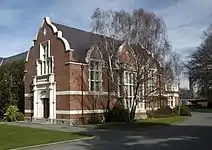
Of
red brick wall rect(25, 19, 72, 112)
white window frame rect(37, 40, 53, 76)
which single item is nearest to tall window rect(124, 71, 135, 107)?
red brick wall rect(25, 19, 72, 112)

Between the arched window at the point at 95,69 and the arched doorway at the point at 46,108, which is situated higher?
the arched window at the point at 95,69

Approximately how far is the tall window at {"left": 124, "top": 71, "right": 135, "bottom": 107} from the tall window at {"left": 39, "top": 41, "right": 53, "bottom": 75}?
8.30 metres

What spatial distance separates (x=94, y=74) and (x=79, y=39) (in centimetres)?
489

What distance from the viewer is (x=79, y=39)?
3891cm

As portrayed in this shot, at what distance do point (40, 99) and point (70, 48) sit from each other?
282 inches

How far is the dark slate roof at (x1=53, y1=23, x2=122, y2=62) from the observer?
35.5 m

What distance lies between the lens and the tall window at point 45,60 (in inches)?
1481

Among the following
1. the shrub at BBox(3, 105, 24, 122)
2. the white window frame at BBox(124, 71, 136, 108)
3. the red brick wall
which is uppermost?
the red brick wall

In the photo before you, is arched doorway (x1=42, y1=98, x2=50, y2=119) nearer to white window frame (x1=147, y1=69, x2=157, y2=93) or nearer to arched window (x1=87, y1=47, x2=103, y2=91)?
arched window (x1=87, y1=47, x2=103, y2=91)

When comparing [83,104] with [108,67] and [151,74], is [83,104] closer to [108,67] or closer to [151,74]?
[108,67]

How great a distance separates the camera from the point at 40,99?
38375 mm

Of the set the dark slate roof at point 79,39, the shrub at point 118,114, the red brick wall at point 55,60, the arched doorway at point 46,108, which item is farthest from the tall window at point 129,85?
the arched doorway at point 46,108

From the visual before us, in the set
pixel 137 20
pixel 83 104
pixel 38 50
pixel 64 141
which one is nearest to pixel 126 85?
pixel 83 104

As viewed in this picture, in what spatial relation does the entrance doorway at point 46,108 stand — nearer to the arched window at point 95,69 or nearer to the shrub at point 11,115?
the shrub at point 11,115
